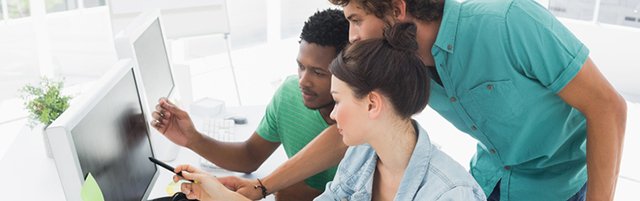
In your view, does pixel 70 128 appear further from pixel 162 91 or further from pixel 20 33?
pixel 20 33

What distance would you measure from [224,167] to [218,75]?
3076mm

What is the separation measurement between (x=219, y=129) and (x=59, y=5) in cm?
282

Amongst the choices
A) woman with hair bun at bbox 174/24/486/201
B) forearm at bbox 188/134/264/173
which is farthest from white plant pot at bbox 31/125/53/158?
woman with hair bun at bbox 174/24/486/201

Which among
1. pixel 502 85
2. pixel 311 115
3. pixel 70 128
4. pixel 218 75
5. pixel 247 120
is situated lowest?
pixel 218 75

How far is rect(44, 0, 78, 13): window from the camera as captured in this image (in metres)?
4.35

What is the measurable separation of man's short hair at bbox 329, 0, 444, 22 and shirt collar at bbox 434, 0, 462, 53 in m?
0.02

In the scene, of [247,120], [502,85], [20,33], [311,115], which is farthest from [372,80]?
[20,33]

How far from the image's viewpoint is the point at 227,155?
1819mm

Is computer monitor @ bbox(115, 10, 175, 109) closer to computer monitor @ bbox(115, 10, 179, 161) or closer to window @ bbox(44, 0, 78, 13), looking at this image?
computer monitor @ bbox(115, 10, 179, 161)

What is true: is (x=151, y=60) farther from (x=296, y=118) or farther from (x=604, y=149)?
(x=604, y=149)

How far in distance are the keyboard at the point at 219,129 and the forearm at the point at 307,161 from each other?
18.2 inches

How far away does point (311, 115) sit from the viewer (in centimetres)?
173

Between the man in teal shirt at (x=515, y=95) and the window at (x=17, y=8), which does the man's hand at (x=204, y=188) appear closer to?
the man in teal shirt at (x=515, y=95)

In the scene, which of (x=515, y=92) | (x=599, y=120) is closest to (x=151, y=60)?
(x=515, y=92)
